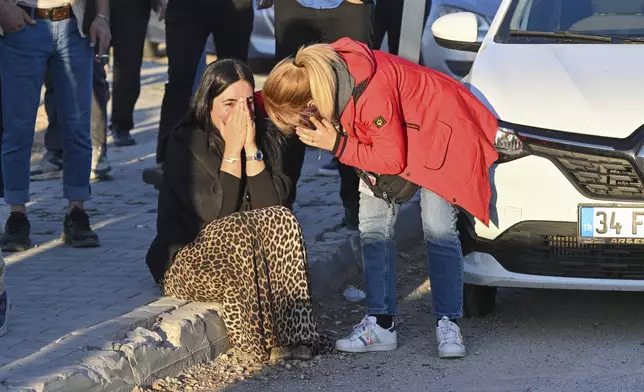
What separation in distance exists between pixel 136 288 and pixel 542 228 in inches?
74.2

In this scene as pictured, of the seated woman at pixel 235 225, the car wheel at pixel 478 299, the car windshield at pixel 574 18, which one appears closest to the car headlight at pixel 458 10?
the car windshield at pixel 574 18

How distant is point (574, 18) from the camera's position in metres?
5.99

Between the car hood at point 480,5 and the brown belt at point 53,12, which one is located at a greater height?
the car hood at point 480,5

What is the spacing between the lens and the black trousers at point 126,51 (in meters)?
9.12

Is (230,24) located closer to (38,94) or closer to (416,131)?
(38,94)

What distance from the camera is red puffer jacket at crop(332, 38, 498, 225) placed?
15.2ft

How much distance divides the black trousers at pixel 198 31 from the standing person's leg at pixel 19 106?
3.51 ft

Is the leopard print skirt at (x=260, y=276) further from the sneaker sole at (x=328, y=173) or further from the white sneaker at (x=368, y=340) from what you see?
the sneaker sole at (x=328, y=173)

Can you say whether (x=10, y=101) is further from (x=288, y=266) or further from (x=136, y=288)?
(x=288, y=266)

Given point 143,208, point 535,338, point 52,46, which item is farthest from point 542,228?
point 143,208

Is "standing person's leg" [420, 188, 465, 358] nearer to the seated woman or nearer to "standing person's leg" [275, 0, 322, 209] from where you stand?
the seated woman

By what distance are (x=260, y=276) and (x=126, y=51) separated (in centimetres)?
484

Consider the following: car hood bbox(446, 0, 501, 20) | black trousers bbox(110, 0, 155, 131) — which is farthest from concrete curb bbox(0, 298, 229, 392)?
car hood bbox(446, 0, 501, 20)

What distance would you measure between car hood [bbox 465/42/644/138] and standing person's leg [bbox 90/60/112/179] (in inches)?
142
